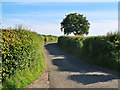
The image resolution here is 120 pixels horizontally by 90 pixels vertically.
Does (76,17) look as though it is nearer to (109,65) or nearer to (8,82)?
(109,65)

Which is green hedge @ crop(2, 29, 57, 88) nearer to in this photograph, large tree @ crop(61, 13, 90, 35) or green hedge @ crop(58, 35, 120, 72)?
green hedge @ crop(58, 35, 120, 72)

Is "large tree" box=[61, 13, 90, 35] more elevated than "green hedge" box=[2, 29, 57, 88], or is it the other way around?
"large tree" box=[61, 13, 90, 35]

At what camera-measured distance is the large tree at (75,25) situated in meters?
56.0

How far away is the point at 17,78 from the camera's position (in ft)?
22.7

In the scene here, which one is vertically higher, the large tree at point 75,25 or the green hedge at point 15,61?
the large tree at point 75,25

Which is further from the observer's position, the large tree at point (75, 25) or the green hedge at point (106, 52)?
the large tree at point (75, 25)

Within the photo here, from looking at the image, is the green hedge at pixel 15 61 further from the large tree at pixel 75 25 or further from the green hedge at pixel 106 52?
the large tree at pixel 75 25

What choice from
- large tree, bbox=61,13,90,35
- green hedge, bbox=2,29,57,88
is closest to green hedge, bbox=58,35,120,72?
green hedge, bbox=2,29,57,88

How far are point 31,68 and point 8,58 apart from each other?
2.51 metres

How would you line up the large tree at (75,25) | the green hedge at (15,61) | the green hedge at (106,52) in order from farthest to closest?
the large tree at (75,25)
the green hedge at (106,52)
the green hedge at (15,61)

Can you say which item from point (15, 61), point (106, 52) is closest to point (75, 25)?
point (106, 52)

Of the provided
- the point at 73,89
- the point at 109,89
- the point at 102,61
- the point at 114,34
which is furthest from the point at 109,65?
the point at 73,89

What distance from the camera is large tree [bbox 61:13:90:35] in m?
56.0

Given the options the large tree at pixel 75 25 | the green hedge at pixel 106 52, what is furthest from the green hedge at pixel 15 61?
the large tree at pixel 75 25
